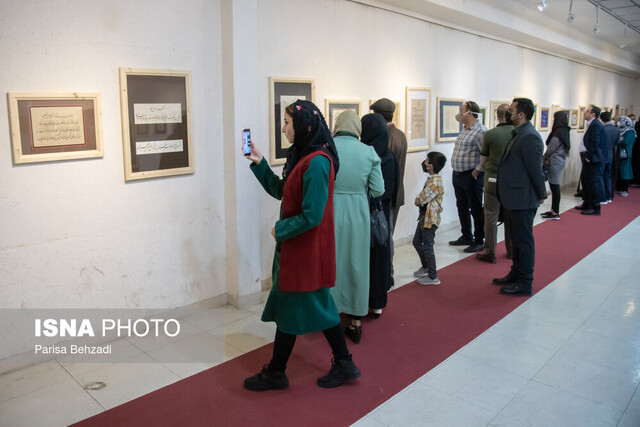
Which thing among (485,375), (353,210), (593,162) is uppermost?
(593,162)

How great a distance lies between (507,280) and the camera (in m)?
4.90

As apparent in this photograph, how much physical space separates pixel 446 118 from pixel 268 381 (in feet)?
16.7

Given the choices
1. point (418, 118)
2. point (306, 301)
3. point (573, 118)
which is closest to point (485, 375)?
point (306, 301)

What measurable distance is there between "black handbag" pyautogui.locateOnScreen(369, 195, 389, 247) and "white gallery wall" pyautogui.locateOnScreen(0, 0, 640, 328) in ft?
3.91

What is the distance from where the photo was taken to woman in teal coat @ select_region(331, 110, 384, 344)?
337 centimetres

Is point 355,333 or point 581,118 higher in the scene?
point 581,118

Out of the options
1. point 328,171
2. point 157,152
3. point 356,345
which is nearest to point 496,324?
point 356,345

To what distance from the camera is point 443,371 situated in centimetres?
327

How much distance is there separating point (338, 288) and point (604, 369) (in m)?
1.80

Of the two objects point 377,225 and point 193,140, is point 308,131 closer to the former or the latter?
point 377,225

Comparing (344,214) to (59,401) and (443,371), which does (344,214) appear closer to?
(443,371)

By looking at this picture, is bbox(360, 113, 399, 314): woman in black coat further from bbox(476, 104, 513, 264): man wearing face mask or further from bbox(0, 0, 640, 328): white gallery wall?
bbox(476, 104, 513, 264): man wearing face mask

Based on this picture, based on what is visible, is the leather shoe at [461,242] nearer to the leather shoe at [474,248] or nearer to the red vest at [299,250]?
the leather shoe at [474,248]

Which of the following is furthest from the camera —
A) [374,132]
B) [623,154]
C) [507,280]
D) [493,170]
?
[623,154]
